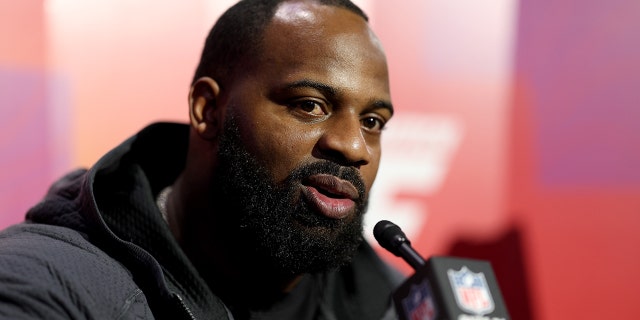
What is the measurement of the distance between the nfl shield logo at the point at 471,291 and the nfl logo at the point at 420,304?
0.10ft

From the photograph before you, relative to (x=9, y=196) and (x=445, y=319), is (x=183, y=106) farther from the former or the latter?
(x=445, y=319)

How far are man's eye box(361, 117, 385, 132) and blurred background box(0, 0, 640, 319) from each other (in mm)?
693

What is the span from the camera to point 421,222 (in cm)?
216

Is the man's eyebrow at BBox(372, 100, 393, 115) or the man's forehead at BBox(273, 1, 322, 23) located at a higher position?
the man's forehead at BBox(273, 1, 322, 23)

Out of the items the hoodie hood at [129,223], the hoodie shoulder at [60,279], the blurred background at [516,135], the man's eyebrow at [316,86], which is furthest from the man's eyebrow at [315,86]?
the blurred background at [516,135]

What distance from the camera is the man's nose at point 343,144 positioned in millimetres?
1299

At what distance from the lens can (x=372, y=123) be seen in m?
1.44

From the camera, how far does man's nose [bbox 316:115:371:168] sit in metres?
1.30

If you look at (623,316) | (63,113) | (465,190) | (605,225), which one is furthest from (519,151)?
(63,113)

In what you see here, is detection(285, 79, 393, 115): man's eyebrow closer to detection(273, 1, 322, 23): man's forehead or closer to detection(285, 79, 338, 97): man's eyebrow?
detection(285, 79, 338, 97): man's eyebrow

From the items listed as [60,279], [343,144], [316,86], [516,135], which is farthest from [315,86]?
[516,135]

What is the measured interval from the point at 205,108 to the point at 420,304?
78 cm

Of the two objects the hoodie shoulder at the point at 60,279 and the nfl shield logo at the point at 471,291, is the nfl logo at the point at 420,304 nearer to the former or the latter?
the nfl shield logo at the point at 471,291

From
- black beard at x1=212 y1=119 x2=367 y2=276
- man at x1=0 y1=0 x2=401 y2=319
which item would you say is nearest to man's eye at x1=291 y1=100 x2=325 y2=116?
man at x1=0 y1=0 x2=401 y2=319
